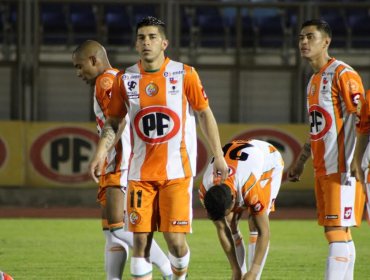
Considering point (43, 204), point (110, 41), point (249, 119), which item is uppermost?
point (110, 41)

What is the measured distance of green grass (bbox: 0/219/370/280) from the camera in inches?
384

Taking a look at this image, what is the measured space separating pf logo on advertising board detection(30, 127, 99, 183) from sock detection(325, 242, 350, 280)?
36.9 feet

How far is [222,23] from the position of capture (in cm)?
2056

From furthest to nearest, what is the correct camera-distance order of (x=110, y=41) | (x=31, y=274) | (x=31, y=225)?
(x=110, y=41) → (x=31, y=225) → (x=31, y=274)

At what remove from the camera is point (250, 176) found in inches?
297

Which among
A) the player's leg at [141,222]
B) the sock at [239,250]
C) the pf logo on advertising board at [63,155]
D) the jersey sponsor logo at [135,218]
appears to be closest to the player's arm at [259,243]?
the sock at [239,250]

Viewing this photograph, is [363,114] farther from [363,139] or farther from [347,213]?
[347,213]

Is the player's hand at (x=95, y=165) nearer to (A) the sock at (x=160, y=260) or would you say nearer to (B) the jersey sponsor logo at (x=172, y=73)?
(B) the jersey sponsor logo at (x=172, y=73)

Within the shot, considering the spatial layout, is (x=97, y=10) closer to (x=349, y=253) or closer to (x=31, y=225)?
(x=31, y=225)

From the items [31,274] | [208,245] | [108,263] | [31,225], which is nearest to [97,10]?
[31,225]

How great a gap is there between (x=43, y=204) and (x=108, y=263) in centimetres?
1061

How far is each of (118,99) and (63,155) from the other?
1143 cm

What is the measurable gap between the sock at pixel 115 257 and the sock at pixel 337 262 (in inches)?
64.6

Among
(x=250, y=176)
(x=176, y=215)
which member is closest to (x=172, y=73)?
(x=176, y=215)
